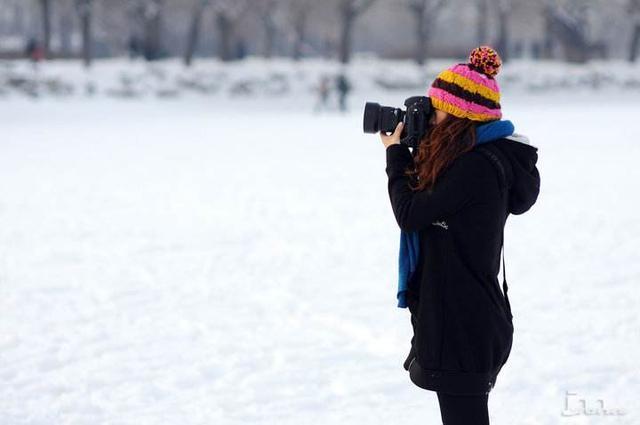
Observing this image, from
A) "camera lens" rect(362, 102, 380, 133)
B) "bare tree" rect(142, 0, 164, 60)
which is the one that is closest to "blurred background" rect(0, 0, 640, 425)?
"camera lens" rect(362, 102, 380, 133)

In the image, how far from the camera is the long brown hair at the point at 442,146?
268cm

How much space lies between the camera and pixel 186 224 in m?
9.94

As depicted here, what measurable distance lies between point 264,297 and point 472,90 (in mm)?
4311

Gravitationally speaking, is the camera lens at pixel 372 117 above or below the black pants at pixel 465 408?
above

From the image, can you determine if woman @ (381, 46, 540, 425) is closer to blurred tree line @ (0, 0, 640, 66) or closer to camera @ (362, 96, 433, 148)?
camera @ (362, 96, 433, 148)

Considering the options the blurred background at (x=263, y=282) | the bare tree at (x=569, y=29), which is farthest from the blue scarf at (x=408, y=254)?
the bare tree at (x=569, y=29)

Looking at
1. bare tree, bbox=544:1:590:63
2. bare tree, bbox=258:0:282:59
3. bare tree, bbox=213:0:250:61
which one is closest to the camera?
bare tree, bbox=213:0:250:61

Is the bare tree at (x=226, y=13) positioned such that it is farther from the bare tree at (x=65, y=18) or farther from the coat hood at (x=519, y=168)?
the coat hood at (x=519, y=168)

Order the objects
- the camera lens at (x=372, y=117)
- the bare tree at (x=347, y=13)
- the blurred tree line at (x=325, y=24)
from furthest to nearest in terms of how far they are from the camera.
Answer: the bare tree at (x=347, y=13), the blurred tree line at (x=325, y=24), the camera lens at (x=372, y=117)

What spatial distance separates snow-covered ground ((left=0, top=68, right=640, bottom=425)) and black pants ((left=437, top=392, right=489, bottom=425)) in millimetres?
1625

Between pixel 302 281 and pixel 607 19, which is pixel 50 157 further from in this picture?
pixel 607 19

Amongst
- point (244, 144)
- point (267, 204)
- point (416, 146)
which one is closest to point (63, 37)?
point (244, 144)

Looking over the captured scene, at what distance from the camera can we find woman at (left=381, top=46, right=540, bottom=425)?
106 inches

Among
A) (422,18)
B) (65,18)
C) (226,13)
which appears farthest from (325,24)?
(65,18)
